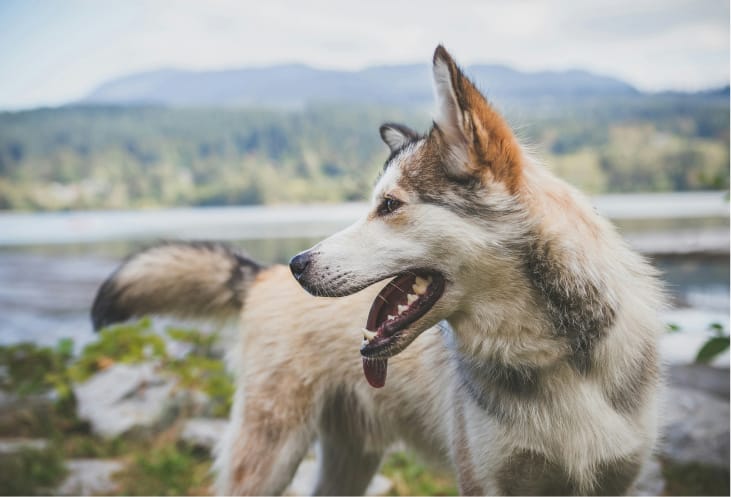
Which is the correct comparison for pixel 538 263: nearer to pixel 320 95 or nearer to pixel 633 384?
pixel 633 384

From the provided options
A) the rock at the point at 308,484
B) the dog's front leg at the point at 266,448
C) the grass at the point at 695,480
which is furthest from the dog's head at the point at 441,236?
the grass at the point at 695,480

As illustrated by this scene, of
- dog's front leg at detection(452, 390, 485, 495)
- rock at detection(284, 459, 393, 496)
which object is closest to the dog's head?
dog's front leg at detection(452, 390, 485, 495)

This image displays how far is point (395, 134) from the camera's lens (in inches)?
78.2

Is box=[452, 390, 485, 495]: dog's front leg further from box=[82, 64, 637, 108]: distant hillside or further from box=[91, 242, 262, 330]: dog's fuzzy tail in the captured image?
box=[82, 64, 637, 108]: distant hillside

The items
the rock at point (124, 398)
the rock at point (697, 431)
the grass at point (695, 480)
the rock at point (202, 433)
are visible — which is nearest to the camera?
the grass at point (695, 480)

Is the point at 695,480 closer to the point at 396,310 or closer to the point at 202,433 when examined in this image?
the point at 396,310

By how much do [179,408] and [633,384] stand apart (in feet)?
10.4

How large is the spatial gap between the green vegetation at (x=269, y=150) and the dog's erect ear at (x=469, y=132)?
2667 millimetres

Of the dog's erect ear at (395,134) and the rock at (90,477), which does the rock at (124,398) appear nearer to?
the rock at (90,477)

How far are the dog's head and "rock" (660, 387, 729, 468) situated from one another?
2.17 metres

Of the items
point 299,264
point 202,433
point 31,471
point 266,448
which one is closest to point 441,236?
point 299,264

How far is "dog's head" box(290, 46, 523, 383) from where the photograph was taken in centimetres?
153

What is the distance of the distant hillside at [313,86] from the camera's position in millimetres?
6133

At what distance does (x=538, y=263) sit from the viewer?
5.14 feet
